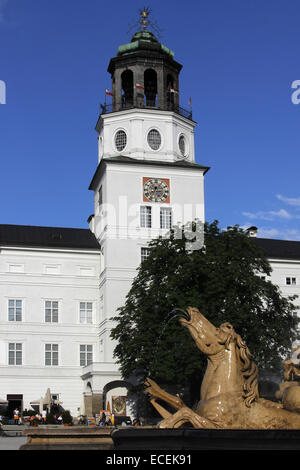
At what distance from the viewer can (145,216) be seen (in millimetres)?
57781

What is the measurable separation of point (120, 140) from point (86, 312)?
48.8 ft

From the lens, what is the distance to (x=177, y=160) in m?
60.0

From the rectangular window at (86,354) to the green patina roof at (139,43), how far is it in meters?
25.1

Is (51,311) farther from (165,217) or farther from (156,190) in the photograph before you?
(156,190)

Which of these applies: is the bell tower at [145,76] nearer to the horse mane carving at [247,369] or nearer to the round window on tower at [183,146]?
the round window on tower at [183,146]

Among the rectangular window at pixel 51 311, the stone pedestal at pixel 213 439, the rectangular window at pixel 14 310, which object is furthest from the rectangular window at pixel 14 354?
the stone pedestal at pixel 213 439

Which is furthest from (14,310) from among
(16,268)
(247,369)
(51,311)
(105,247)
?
(247,369)

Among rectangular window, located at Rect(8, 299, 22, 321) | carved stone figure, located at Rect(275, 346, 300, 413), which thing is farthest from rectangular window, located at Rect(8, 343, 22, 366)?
carved stone figure, located at Rect(275, 346, 300, 413)

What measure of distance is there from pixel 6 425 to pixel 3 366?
1103 centimetres

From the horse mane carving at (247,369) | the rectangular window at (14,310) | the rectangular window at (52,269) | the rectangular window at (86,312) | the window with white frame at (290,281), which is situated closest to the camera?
the horse mane carving at (247,369)

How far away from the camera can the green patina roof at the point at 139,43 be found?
6056 centimetres

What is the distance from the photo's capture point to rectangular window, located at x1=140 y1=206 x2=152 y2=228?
189 feet

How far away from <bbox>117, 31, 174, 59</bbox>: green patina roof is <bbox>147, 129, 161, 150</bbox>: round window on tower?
723 centimetres

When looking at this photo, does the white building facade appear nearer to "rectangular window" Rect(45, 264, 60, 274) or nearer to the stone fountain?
"rectangular window" Rect(45, 264, 60, 274)
